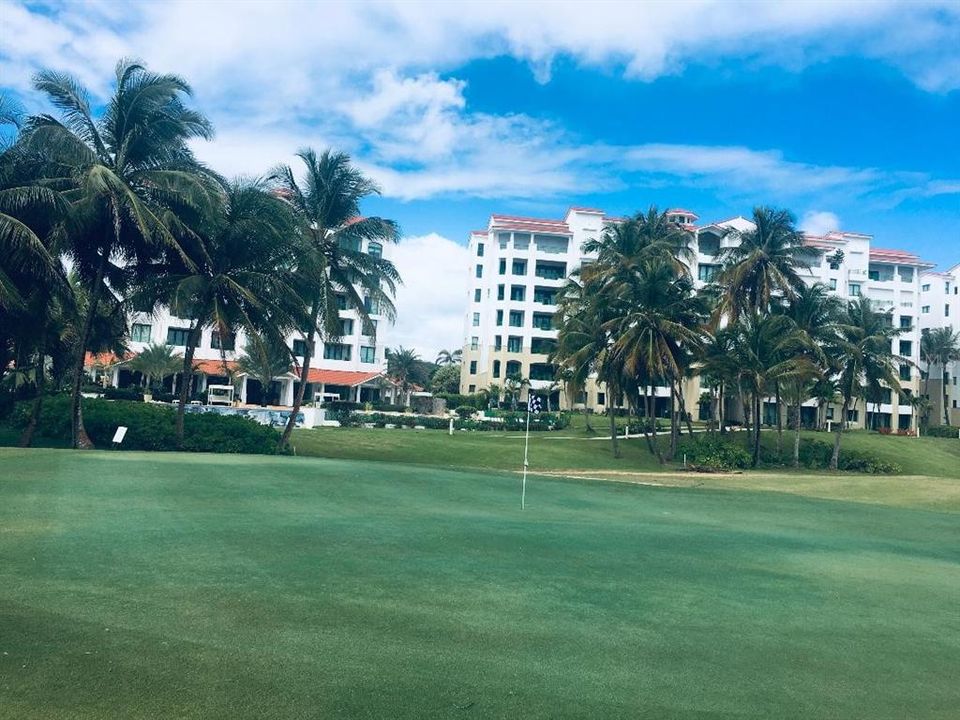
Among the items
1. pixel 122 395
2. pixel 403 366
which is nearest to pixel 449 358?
pixel 403 366

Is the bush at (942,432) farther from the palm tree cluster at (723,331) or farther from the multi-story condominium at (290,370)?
the multi-story condominium at (290,370)

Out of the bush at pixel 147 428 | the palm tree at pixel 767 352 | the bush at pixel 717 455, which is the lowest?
the bush at pixel 717 455

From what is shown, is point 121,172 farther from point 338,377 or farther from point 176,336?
point 176,336

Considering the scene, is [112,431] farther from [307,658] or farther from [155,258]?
[307,658]

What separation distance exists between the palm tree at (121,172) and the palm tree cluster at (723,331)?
2531 centimetres

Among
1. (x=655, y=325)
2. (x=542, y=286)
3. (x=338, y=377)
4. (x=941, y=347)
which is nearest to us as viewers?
(x=655, y=325)

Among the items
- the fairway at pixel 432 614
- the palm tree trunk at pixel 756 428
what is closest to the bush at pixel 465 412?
the palm tree trunk at pixel 756 428

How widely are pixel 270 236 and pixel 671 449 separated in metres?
29.9

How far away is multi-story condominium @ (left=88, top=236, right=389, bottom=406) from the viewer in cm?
7250

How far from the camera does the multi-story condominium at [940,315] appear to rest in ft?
322

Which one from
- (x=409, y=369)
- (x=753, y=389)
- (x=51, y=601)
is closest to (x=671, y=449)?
(x=753, y=389)

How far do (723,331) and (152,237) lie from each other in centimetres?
3610

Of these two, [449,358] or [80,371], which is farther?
[449,358]

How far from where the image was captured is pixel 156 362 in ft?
220
